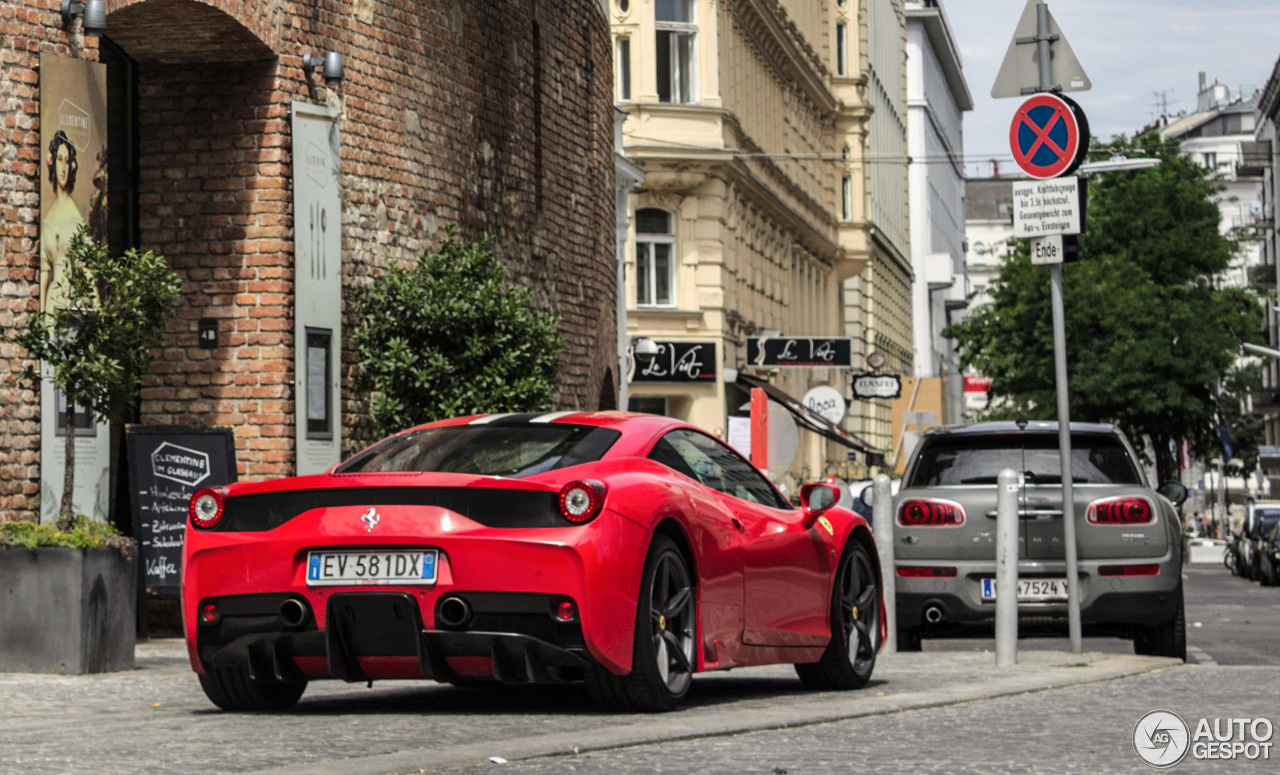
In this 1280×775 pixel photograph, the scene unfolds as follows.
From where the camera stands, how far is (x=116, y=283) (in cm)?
1207

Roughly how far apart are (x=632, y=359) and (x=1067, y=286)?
22516 mm

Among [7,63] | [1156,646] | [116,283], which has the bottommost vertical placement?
[1156,646]

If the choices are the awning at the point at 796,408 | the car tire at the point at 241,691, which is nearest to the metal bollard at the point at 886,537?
the car tire at the point at 241,691

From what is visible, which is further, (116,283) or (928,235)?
(928,235)

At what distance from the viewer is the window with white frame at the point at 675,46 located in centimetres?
4228

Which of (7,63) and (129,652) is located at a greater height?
(7,63)

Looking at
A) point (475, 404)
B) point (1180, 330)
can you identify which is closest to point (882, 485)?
point (475, 404)

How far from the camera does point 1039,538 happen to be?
43.1 feet

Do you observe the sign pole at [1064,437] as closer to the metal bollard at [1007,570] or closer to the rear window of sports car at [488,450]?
the metal bollard at [1007,570]

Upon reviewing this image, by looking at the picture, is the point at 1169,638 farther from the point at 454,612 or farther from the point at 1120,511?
the point at 454,612

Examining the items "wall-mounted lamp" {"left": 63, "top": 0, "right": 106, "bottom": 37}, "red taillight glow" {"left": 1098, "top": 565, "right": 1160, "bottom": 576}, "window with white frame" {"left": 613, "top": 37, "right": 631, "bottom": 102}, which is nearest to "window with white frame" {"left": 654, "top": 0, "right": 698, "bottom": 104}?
"window with white frame" {"left": 613, "top": 37, "right": 631, "bottom": 102}

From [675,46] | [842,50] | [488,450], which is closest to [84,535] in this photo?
[488,450]

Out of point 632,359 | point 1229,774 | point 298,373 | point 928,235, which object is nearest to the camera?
point 1229,774

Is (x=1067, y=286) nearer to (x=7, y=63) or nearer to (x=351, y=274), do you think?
(x=351, y=274)
